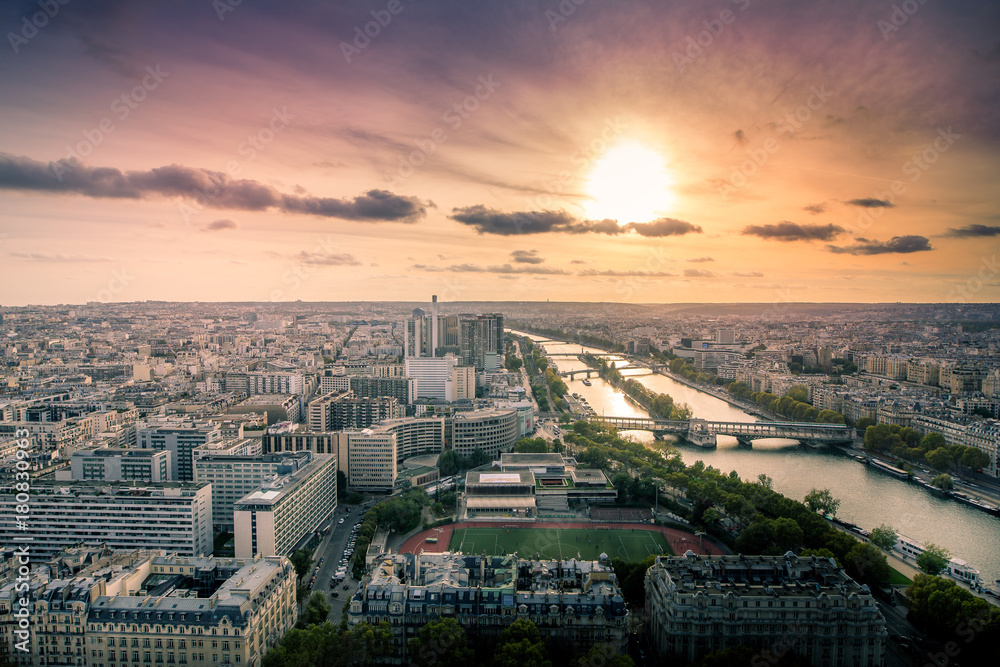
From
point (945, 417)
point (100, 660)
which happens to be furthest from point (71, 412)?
point (945, 417)

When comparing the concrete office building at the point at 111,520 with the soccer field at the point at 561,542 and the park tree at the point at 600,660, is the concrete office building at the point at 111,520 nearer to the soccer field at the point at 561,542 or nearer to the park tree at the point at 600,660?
the soccer field at the point at 561,542

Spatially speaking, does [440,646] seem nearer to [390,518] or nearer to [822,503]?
[390,518]

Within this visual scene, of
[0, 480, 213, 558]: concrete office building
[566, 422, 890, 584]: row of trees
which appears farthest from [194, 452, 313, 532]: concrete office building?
[566, 422, 890, 584]: row of trees

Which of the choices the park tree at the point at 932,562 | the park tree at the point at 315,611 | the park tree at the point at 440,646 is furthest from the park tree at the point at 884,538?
the park tree at the point at 315,611

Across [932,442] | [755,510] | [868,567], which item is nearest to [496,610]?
[868,567]

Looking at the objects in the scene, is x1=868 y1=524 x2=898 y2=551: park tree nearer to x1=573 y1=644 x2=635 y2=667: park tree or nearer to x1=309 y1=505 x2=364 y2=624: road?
x1=573 y1=644 x2=635 y2=667: park tree

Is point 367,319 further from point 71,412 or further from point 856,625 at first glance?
point 856,625

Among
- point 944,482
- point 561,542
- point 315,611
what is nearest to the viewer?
point 315,611
